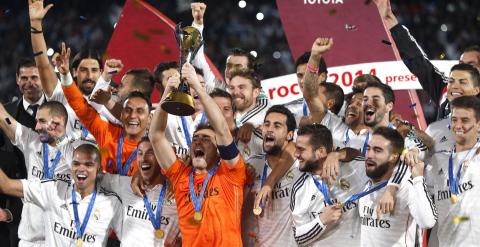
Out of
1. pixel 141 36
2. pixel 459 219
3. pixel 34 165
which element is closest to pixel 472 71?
pixel 459 219

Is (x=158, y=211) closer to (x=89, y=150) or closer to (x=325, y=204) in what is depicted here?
(x=89, y=150)

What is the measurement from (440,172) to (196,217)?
1.41 metres

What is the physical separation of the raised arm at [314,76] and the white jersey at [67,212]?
1.30 m

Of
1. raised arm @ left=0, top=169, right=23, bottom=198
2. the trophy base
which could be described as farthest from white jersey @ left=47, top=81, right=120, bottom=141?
the trophy base

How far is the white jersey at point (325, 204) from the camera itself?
5762 millimetres

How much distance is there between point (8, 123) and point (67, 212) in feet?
2.50

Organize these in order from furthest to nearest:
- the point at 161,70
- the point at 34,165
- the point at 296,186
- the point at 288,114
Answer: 1. the point at 161,70
2. the point at 34,165
3. the point at 288,114
4. the point at 296,186

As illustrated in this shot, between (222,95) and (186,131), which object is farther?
(186,131)

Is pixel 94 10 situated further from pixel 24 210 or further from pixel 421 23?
pixel 24 210

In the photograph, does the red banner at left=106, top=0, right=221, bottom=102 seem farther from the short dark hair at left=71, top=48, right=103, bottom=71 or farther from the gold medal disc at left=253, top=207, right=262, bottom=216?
the gold medal disc at left=253, top=207, right=262, bottom=216

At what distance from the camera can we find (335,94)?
670 centimetres

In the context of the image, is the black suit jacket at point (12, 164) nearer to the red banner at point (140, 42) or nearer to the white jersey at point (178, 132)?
the white jersey at point (178, 132)

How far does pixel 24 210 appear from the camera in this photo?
265 inches

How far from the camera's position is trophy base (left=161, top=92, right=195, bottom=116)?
5.36 metres
